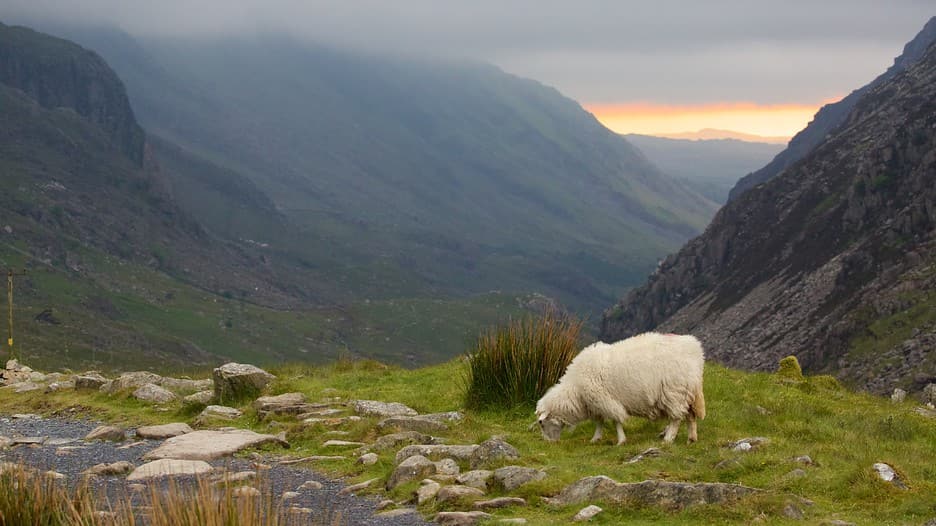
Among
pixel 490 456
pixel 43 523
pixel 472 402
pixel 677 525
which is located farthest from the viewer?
pixel 472 402

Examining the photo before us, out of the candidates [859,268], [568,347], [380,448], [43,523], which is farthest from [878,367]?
[43,523]

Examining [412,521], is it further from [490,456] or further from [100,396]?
[100,396]

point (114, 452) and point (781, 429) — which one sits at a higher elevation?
point (781, 429)

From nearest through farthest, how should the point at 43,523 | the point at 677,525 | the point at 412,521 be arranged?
1. the point at 43,523
2. the point at 677,525
3. the point at 412,521

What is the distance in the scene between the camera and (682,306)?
157500mm

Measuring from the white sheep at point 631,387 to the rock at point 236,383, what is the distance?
8.83m

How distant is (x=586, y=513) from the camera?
42.7ft

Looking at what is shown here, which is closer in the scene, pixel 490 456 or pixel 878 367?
pixel 490 456

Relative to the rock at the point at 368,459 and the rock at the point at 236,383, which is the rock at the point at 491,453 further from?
the rock at the point at 236,383

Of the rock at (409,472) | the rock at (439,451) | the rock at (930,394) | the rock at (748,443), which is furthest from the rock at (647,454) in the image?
the rock at (930,394)

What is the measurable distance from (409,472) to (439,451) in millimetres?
1177

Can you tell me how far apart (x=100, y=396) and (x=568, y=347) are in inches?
503

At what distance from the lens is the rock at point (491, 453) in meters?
15.8

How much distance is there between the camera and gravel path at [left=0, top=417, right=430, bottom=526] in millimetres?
13641
